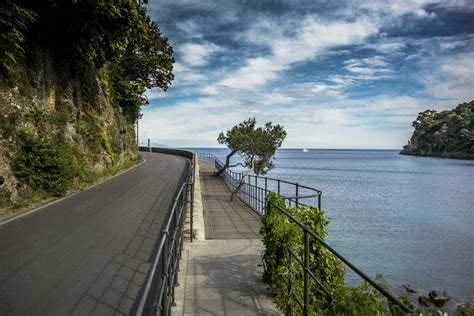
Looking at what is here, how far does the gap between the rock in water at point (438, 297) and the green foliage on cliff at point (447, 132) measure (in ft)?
329

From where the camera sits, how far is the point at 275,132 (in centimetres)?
2733

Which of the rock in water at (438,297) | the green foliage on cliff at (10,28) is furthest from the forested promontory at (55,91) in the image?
the rock in water at (438,297)

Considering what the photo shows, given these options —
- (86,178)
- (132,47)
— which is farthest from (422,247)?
(132,47)

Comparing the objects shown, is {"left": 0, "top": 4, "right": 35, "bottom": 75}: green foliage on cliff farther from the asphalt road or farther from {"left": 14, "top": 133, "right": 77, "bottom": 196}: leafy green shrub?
the asphalt road

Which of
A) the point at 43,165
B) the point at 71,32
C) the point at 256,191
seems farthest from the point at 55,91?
the point at 256,191

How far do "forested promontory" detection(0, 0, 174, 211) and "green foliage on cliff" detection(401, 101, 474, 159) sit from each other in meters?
106

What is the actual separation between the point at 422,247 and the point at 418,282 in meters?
5.43

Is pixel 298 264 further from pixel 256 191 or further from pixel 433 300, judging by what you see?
pixel 433 300

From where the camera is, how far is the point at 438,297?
46.1ft

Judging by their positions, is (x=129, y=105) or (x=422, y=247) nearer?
(x=422, y=247)

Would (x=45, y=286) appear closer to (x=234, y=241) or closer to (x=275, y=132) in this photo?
(x=234, y=241)

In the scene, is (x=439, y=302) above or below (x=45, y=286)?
below

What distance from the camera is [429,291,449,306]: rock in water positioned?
1397cm

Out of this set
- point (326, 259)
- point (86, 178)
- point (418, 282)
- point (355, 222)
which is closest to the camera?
point (326, 259)
